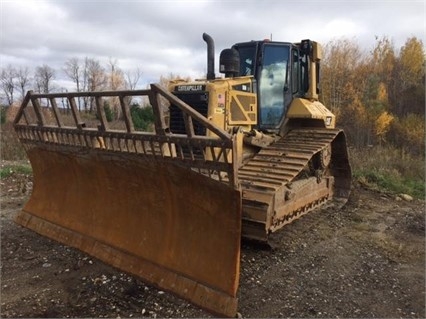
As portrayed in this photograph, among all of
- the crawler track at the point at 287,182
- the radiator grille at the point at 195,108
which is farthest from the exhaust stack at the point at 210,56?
the crawler track at the point at 287,182

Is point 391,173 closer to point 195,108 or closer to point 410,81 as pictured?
point 195,108

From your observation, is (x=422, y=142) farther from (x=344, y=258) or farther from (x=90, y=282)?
(x=90, y=282)

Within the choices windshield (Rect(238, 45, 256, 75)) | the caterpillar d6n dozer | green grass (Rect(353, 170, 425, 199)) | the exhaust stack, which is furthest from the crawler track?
green grass (Rect(353, 170, 425, 199))

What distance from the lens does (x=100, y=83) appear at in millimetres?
56625

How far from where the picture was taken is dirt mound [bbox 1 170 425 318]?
400 cm

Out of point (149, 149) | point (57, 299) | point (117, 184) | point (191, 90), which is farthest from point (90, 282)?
point (191, 90)

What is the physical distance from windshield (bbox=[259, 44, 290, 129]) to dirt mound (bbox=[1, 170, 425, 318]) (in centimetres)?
170

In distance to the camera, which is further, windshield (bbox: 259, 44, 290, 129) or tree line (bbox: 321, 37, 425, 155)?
tree line (bbox: 321, 37, 425, 155)

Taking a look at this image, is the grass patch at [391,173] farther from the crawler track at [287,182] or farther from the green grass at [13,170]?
the green grass at [13,170]

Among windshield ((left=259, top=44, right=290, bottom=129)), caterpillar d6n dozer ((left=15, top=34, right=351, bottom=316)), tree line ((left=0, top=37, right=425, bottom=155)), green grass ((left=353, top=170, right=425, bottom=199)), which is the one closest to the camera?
caterpillar d6n dozer ((left=15, top=34, right=351, bottom=316))

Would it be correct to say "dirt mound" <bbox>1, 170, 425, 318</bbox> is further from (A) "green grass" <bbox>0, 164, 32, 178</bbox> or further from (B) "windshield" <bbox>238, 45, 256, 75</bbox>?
A: (A) "green grass" <bbox>0, 164, 32, 178</bbox>

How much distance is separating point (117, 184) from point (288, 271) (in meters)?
2.18

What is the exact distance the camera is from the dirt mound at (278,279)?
4.00 m

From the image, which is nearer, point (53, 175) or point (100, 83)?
point (53, 175)
